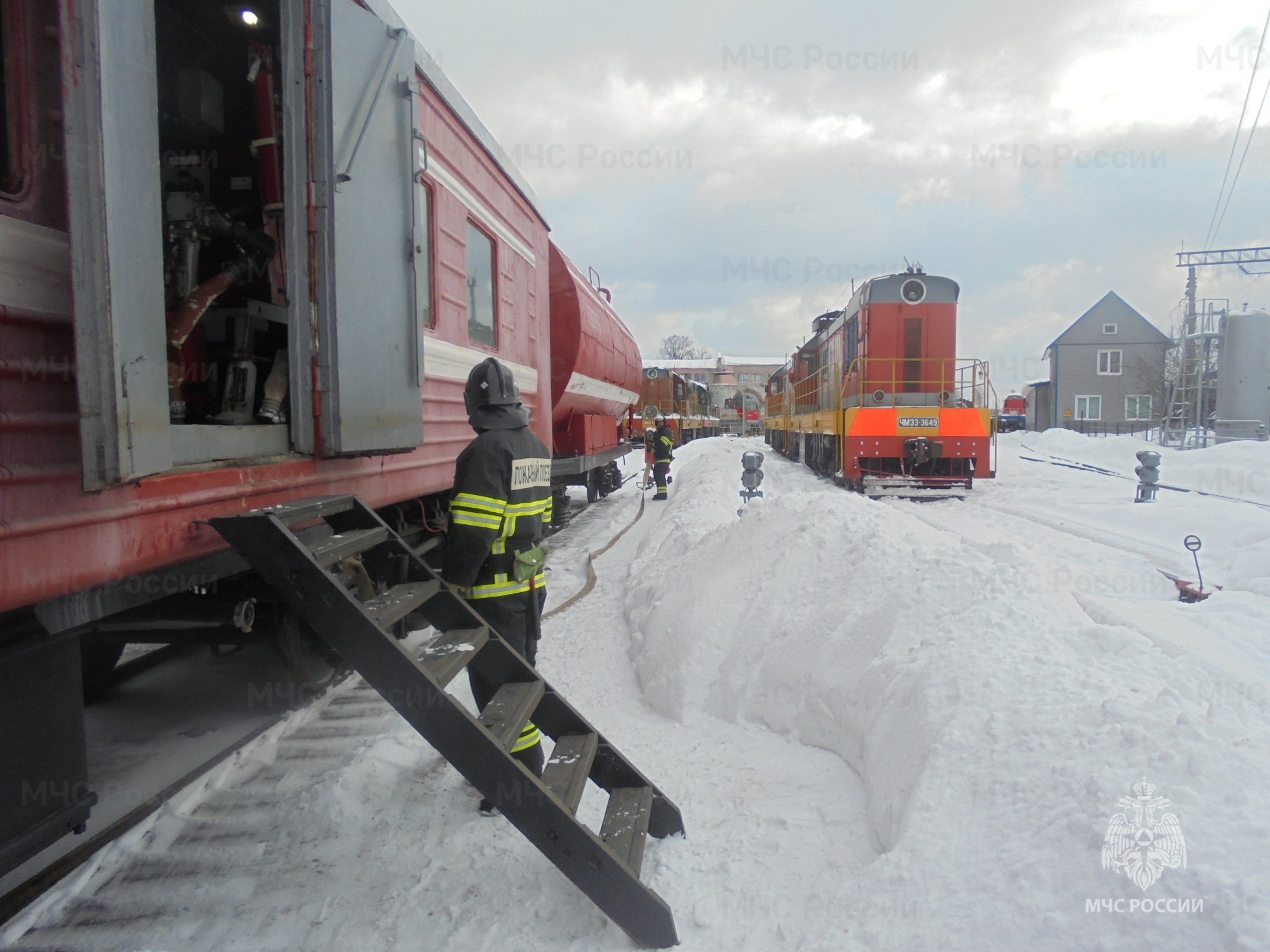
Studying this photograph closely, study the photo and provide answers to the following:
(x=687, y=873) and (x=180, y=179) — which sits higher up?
(x=180, y=179)

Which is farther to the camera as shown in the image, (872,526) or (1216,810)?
(872,526)

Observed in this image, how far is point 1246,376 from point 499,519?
88.2 feet

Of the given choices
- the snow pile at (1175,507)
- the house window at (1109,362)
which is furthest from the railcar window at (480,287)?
the house window at (1109,362)

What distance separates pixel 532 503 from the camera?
11.1 ft

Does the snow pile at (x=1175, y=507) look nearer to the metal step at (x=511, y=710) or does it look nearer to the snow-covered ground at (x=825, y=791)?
the snow-covered ground at (x=825, y=791)

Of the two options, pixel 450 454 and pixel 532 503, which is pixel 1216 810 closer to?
pixel 532 503

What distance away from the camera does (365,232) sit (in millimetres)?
3043

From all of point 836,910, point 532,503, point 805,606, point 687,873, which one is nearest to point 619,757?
point 687,873

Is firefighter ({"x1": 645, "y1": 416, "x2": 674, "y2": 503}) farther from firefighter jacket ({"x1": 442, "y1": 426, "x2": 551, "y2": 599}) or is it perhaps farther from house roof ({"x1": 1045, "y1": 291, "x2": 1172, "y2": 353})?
house roof ({"x1": 1045, "y1": 291, "x2": 1172, "y2": 353})

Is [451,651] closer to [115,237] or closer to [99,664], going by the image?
[115,237]

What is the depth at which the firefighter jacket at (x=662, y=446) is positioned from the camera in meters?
13.4

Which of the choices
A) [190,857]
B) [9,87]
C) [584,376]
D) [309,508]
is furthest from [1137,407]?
[9,87]

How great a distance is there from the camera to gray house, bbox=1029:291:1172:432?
3922 centimetres

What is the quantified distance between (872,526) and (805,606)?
Answer: 0.98 metres
